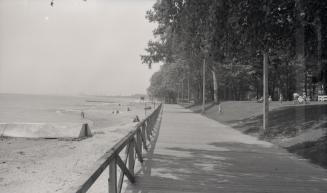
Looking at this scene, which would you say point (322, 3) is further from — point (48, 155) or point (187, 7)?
point (48, 155)

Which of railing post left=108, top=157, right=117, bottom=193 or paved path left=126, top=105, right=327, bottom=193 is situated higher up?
railing post left=108, top=157, right=117, bottom=193

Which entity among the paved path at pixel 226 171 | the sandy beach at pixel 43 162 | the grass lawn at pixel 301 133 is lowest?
the sandy beach at pixel 43 162

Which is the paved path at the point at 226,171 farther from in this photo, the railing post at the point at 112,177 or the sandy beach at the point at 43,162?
→ the sandy beach at the point at 43,162

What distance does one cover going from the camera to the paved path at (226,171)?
751cm

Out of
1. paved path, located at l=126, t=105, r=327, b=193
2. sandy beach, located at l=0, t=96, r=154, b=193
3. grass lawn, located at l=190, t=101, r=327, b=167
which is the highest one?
grass lawn, located at l=190, t=101, r=327, b=167

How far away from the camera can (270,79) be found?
6266 cm

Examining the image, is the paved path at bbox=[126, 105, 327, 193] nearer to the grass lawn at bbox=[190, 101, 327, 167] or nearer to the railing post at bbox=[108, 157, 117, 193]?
the grass lawn at bbox=[190, 101, 327, 167]

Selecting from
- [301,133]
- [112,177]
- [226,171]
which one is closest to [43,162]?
[226,171]

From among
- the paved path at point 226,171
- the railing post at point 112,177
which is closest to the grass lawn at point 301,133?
the paved path at point 226,171

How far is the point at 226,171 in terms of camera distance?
9.23 metres

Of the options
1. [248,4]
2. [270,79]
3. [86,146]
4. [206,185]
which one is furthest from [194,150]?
[270,79]

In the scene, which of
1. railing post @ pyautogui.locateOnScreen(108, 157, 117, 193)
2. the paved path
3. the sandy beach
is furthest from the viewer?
the sandy beach

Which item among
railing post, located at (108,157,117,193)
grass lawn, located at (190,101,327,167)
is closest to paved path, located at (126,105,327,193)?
grass lawn, located at (190,101,327,167)

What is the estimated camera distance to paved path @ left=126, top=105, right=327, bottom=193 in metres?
7.51
